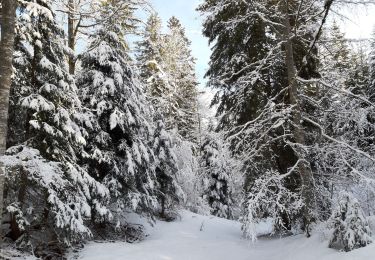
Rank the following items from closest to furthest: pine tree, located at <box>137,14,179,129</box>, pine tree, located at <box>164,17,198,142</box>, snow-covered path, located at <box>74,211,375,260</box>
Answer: snow-covered path, located at <box>74,211,375,260</box> → pine tree, located at <box>137,14,179,129</box> → pine tree, located at <box>164,17,198,142</box>

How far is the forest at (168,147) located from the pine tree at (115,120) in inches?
2.1

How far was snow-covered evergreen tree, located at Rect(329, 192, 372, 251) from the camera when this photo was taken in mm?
8125

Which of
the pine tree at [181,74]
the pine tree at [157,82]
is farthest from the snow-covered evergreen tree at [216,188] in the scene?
the pine tree at [157,82]

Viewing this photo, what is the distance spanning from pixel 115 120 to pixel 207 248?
18.0 ft

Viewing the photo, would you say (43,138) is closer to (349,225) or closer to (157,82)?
(349,225)

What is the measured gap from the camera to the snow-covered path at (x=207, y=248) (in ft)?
30.2

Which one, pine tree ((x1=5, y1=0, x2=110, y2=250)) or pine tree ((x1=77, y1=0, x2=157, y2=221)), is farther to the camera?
pine tree ((x1=77, y1=0, x2=157, y2=221))

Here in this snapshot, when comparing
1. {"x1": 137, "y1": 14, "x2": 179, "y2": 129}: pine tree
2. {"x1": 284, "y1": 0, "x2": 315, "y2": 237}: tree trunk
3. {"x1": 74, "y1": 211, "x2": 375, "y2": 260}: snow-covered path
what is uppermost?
{"x1": 137, "y1": 14, "x2": 179, "y2": 129}: pine tree

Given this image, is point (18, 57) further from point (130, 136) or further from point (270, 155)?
point (270, 155)

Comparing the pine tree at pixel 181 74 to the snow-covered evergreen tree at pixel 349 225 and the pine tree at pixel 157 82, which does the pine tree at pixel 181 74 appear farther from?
the snow-covered evergreen tree at pixel 349 225

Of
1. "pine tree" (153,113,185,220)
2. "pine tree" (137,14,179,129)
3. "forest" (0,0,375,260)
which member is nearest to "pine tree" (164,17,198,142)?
"pine tree" (137,14,179,129)

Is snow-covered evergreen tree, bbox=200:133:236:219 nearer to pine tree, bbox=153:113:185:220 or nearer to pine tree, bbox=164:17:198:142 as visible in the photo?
pine tree, bbox=164:17:198:142

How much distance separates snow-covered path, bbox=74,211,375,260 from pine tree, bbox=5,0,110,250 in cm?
147

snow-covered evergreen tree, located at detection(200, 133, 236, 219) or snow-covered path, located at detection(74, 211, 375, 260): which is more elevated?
snow-covered evergreen tree, located at detection(200, 133, 236, 219)
